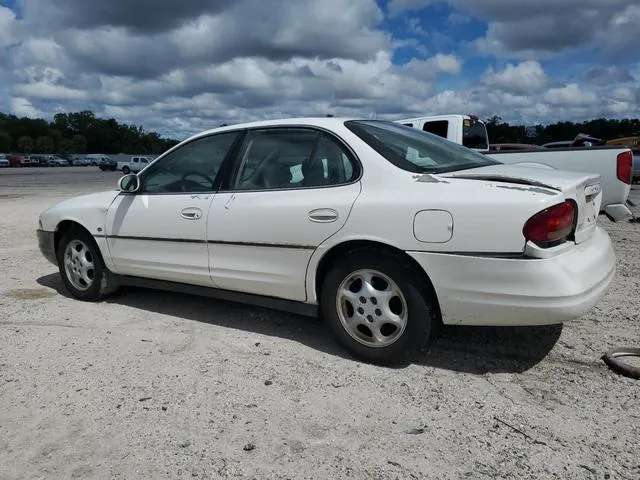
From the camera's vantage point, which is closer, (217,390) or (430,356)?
(217,390)

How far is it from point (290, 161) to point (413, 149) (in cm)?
87

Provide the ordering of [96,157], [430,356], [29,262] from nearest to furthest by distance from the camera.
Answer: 1. [430,356]
2. [29,262]
3. [96,157]

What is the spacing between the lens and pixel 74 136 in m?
122

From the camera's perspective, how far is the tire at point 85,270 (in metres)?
5.01

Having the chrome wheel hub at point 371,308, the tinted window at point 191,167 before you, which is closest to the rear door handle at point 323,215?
the chrome wheel hub at point 371,308

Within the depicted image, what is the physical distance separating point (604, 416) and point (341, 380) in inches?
56.2

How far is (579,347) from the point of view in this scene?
3754mm

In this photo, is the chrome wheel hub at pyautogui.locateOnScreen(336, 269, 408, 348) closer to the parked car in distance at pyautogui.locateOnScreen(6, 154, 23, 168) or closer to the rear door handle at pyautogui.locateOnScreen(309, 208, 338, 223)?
the rear door handle at pyautogui.locateOnScreen(309, 208, 338, 223)

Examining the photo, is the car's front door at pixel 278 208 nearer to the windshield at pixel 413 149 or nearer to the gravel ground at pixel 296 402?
the windshield at pixel 413 149

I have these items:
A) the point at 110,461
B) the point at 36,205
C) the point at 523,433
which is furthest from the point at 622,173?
the point at 36,205

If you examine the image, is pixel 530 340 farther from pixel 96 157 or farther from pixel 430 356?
pixel 96 157

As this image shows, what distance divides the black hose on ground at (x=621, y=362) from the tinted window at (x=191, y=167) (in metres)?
2.97

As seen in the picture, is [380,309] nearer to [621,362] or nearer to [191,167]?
[621,362]

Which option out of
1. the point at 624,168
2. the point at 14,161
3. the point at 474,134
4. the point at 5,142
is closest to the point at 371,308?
the point at 624,168
